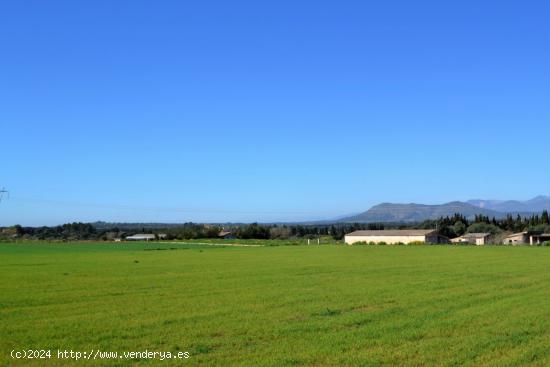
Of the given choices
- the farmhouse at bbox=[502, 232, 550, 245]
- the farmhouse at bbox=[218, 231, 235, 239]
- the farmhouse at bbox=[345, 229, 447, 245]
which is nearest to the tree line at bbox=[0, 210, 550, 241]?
the farmhouse at bbox=[218, 231, 235, 239]

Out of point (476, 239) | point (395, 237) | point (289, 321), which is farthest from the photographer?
point (476, 239)

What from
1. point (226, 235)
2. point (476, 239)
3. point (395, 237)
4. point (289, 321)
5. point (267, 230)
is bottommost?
point (289, 321)

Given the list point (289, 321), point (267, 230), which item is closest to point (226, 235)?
point (267, 230)

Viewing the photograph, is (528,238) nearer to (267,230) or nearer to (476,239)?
(476,239)

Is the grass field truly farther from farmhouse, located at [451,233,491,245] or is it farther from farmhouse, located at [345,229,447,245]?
farmhouse, located at [451,233,491,245]

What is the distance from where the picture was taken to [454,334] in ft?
49.4

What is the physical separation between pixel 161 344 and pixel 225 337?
1558mm

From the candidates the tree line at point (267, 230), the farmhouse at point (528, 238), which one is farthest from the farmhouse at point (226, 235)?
the farmhouse at point (528, 238)

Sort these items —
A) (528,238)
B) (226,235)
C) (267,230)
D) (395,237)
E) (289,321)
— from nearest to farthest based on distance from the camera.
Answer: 1. (289,321)
2. (395,237)
3. (528,238)
4. (226,235)
5. (267,230)

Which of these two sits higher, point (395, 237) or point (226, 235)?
point (226, 235)

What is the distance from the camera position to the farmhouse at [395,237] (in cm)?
12188

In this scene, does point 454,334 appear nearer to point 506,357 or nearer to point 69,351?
point 506,357

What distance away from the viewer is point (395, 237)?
123625mm

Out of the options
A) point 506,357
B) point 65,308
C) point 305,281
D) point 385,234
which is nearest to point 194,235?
point 385,234
